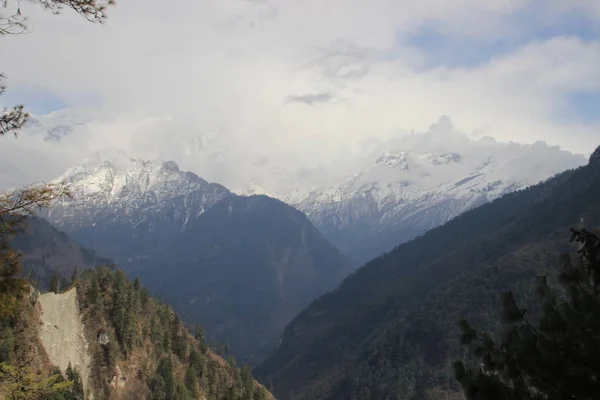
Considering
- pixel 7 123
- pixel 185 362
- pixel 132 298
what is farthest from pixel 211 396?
pixel 7 123

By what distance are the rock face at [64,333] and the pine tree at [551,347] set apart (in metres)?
106

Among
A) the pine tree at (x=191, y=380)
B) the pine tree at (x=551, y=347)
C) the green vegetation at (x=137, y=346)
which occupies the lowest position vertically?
the pine tree at (x=551, y=347)

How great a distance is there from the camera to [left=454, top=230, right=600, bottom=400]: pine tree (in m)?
20.0

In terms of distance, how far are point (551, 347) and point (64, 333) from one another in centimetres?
11254

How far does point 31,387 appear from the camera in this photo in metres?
23.4

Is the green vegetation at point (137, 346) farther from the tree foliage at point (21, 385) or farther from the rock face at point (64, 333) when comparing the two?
the tree foliage at point (21, 385)

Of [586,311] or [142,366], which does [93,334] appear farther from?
[586,311]

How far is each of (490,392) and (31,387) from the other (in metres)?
18.9

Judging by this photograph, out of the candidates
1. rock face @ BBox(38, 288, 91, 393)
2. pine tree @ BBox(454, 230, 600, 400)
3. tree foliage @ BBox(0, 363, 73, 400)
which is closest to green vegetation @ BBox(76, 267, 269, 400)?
rock face @ BBox(38, 288, 91, 393)

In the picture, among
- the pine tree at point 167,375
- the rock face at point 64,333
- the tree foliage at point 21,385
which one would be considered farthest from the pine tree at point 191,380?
the tree foliage at point 21,385

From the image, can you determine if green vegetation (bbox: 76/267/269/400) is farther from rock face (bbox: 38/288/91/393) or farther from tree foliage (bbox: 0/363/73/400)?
tree foliage (bbox: 0/363/73/400)

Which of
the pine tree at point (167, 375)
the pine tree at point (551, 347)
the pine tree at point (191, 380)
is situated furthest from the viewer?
the pine tree at point (191, 380)

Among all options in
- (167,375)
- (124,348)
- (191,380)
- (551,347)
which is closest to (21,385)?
(551,347)

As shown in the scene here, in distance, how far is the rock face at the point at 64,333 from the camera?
110 meters
